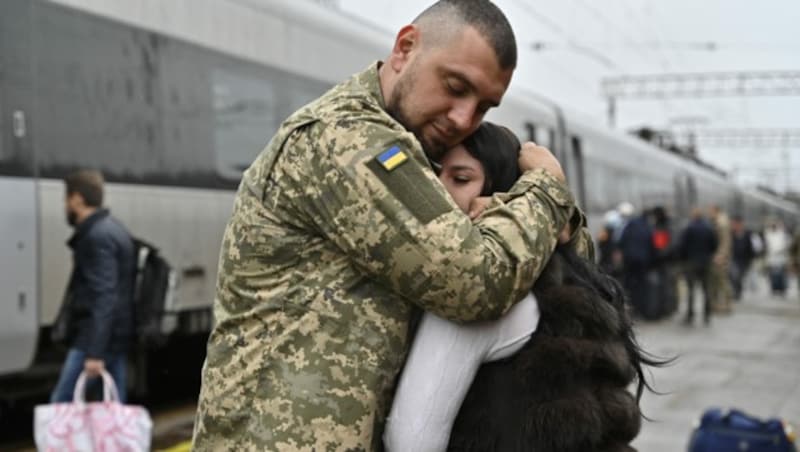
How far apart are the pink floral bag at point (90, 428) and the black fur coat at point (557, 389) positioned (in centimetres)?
337

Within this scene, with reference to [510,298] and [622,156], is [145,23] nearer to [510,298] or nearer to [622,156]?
[510,298]

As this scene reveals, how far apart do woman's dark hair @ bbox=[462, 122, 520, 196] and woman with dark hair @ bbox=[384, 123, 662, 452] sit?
88 millimetres

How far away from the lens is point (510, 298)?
2203mm

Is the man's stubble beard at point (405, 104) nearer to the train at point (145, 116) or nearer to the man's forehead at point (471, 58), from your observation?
the man's forehead at point (471, 58)

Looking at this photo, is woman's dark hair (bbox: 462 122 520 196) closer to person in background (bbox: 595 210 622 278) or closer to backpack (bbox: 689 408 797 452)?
backpack (bbox: 689 408 797 452)

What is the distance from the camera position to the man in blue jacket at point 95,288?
6500 millimetres

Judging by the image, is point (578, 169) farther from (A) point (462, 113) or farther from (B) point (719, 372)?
(A) point (462, 113)

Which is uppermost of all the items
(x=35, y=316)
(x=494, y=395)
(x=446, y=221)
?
(x=446, y=221)

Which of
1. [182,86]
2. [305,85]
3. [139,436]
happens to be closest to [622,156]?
[305,85]

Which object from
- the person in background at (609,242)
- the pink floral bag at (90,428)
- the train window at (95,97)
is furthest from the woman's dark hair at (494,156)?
the person in background at (609,242)

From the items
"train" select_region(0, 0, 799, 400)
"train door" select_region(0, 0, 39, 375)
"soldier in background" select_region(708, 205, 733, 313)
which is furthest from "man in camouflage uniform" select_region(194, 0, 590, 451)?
"soldier in background" select_region(708, 205, 733, 313)

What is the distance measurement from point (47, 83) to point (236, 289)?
593cm

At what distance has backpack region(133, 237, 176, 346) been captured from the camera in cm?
698

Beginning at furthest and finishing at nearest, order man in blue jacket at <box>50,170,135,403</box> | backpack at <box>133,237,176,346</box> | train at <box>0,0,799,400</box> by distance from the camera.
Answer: train at <box>0,0,799,400</box>, backpack at <box>133,237,176,346</box>, man in blue jacket at <box>50,170,135,403</box>
